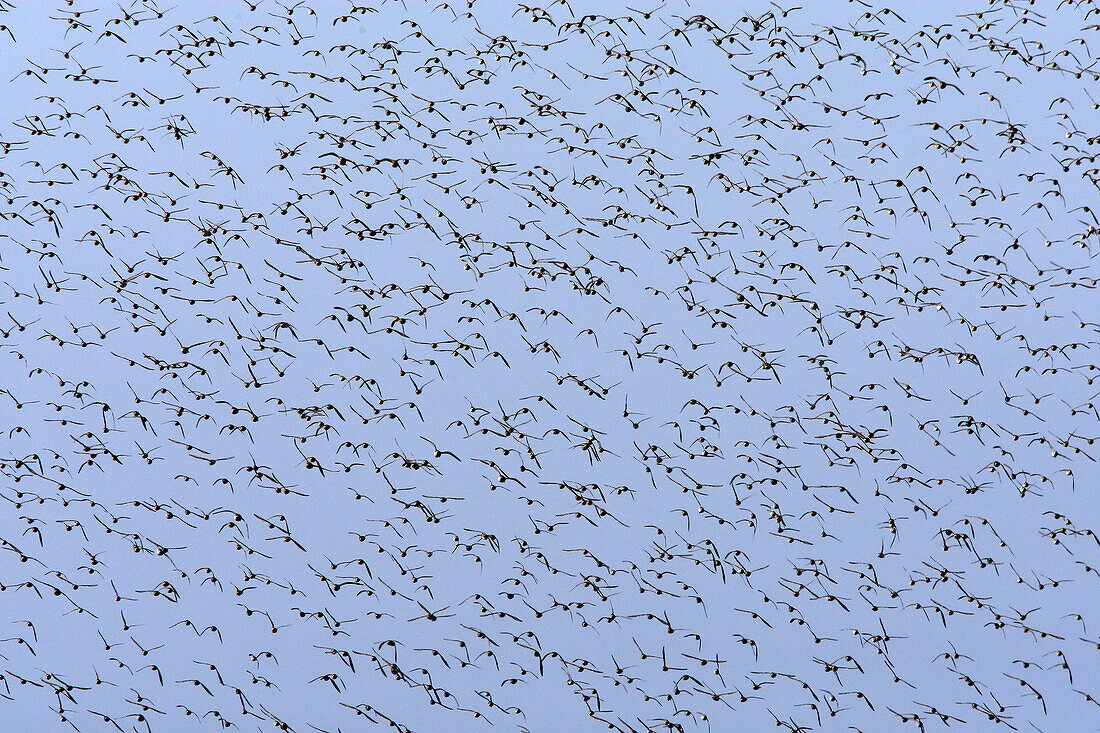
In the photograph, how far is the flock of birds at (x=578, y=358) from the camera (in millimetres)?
2209

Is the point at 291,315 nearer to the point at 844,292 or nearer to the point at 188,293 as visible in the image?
the point at 188,293

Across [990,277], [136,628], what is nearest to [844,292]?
[990,277]

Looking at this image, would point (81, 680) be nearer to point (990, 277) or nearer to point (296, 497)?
point (296, 497)

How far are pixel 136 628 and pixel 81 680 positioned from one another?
22 centimetres

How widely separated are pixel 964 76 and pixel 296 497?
2050 mm

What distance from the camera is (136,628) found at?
88.7 inches

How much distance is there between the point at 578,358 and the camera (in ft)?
7.30

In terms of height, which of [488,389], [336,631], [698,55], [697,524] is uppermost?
[698,55]

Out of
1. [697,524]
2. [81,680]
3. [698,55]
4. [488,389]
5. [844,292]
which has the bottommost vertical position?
[81,680]

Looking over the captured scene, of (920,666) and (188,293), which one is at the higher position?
(188,293)

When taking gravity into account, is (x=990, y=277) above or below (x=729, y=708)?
above

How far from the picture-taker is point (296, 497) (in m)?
2.23

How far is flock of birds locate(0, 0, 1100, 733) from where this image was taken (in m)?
2.21

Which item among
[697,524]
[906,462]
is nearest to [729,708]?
[697,524]
